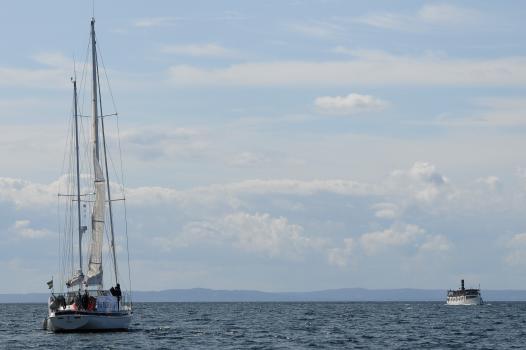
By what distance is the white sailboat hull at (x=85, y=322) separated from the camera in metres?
79.9

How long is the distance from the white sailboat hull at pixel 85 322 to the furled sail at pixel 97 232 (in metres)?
3.42

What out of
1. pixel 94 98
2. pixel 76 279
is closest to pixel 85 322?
pixel 76 279

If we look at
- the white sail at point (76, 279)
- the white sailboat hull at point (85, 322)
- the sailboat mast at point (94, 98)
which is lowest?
the white sailboat hull at point (85, 322)

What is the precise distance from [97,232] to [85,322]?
773 cm

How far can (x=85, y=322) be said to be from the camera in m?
79.9

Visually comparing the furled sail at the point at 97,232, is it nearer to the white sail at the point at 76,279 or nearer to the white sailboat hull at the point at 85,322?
the white sail at the point at 76,279

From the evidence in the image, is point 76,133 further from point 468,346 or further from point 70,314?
point 468,346

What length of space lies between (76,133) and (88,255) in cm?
1123

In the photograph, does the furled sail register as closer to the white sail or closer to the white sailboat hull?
the white sail

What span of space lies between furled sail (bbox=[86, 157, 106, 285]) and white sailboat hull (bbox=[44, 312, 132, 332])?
3416 mm

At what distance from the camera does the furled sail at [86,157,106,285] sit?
273 feet

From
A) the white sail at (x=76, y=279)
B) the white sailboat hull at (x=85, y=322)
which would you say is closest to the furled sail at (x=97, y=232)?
the white sail at (x=76, y=279)

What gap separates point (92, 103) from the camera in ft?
282

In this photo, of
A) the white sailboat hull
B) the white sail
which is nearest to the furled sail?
the white sail
